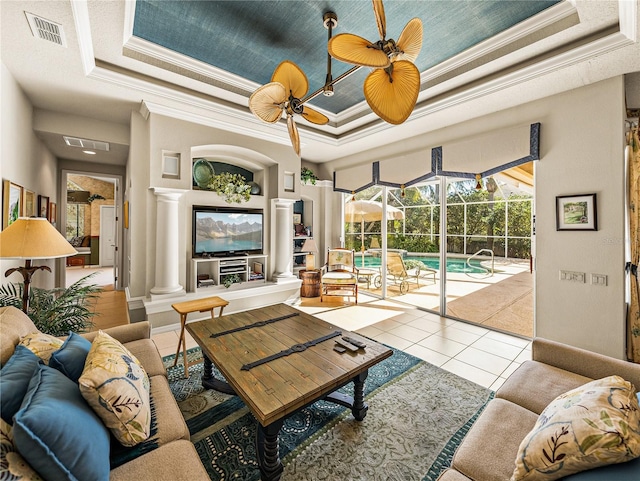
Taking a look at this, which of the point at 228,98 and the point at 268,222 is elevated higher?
the point at 228,98

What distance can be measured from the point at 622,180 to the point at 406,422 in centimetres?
317

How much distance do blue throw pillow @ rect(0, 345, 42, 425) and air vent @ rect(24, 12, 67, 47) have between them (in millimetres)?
2372

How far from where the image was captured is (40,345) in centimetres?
143

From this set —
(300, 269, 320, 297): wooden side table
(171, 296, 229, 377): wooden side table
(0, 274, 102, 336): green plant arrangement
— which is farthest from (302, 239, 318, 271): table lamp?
(0, 274, 102, 336): green plant arrangement

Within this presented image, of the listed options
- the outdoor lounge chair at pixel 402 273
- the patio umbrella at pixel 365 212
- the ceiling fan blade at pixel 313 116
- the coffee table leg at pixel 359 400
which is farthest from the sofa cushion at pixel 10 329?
the patio umbrella at pixel 365 212

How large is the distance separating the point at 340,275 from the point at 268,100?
11.9 ft

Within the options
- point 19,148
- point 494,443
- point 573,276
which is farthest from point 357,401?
point 19,148

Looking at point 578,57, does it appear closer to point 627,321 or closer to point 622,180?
point 622,180

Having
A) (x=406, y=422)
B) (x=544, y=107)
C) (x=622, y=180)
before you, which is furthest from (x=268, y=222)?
→ (x=622, y=180)

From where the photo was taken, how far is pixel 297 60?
303 cm

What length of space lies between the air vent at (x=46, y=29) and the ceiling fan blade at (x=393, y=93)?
2.46m

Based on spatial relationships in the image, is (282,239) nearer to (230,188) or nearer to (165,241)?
(230,188)

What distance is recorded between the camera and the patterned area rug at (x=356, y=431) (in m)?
1.64

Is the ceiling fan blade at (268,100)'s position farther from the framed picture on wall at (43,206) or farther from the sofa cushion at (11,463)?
the framed picture on wall at (43,206)
